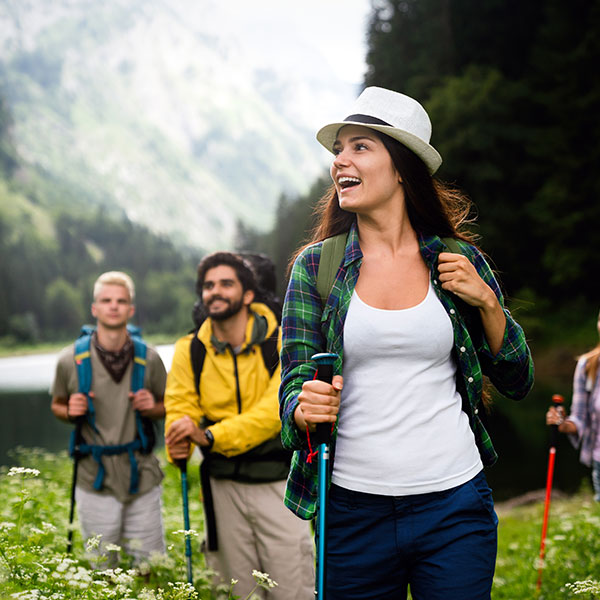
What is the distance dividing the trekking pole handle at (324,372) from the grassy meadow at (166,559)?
2.98 feet

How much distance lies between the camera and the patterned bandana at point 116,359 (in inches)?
209

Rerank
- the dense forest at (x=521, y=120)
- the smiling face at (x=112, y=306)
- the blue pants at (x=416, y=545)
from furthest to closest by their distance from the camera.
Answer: the dense forest at (x=521, y=120)
the smiling face at (x=112, y=306)
the blue pants at (x=416, y=545)

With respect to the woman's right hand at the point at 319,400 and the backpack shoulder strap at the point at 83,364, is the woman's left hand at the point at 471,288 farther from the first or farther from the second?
the backpack shoulder strap at the point at 83,364

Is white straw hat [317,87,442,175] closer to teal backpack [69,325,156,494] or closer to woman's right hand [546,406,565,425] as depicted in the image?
teal backpack [69,325,156,494]

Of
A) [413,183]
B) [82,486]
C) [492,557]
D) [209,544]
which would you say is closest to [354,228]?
[413,183]

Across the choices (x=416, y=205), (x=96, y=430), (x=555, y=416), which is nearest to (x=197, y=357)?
(x=96, y=430)

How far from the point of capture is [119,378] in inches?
209

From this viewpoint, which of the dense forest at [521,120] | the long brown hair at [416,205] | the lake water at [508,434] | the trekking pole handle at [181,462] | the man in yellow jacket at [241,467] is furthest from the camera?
the dense forest at [521,120]

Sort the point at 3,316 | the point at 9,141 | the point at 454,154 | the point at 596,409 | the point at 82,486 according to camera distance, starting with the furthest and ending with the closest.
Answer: the point at 9,141 < the point at 3,316 < the point at 454,154 < the point at 596,409 < the point at 82,486

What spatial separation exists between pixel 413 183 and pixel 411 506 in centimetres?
114

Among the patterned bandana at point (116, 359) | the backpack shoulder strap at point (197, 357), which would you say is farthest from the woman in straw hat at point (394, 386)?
the patterned bandana at point (116, 359)

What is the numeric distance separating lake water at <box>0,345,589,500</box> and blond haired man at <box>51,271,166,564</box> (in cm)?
37

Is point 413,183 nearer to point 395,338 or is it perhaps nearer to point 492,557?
point 395,338

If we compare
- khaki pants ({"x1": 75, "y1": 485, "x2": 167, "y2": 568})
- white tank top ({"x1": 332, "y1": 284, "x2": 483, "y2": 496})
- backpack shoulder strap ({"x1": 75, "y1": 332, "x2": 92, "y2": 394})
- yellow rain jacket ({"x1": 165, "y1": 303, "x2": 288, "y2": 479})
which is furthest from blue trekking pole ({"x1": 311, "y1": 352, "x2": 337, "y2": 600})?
backpack shoulder strap ({"x1": 75, "y1": 332, "x2": 92, "y2": 394})
